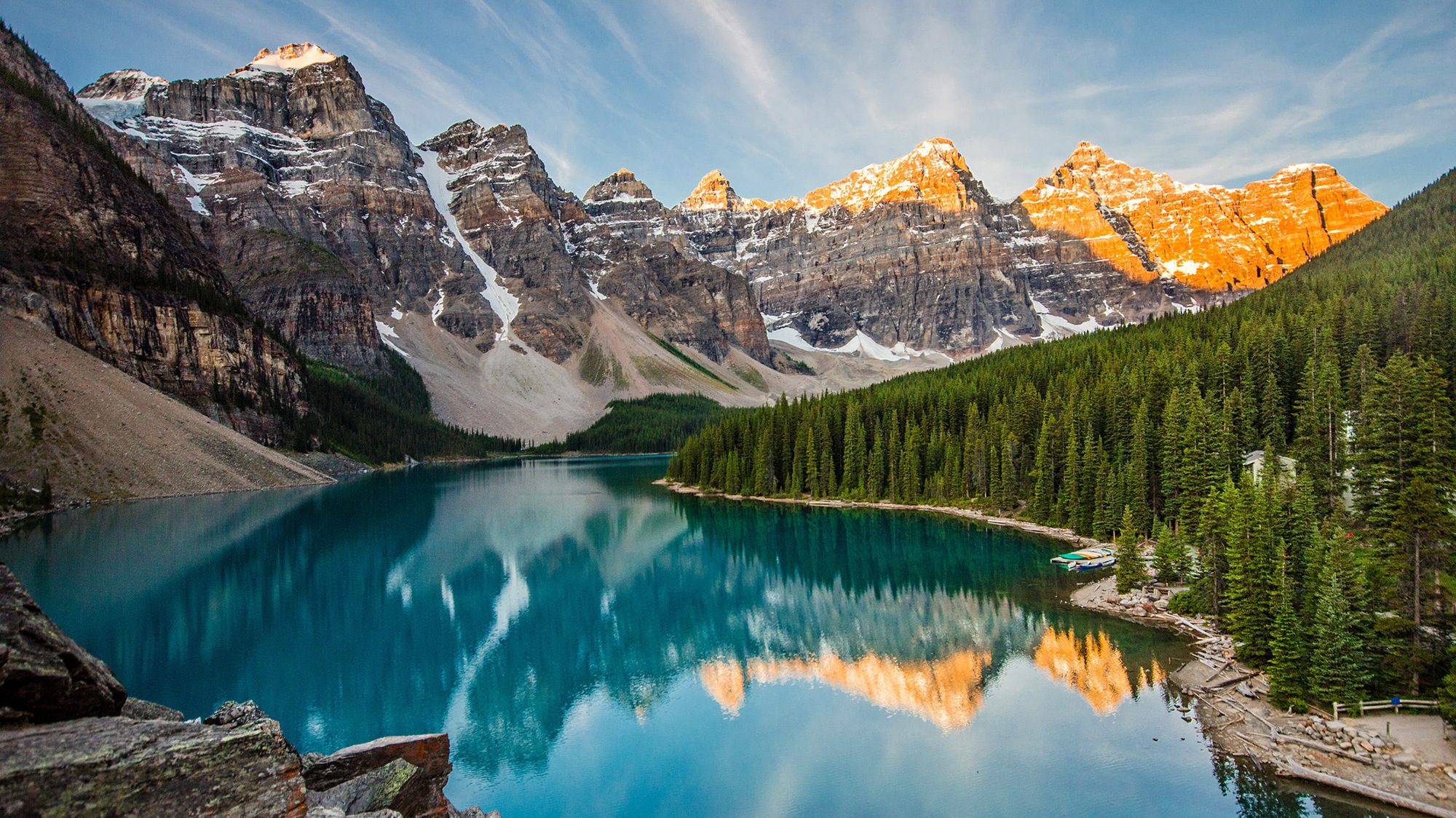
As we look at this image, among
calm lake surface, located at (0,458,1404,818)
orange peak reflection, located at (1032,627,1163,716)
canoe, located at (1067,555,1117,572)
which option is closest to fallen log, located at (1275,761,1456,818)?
calm lake surface, located at (0,458,1404,818)

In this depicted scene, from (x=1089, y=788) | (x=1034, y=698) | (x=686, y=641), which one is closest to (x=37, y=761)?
(x=1089, y=788)

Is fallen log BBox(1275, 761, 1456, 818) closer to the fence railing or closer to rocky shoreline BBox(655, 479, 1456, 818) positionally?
rocky shoreline BBox(655, 479, 1456, 818)

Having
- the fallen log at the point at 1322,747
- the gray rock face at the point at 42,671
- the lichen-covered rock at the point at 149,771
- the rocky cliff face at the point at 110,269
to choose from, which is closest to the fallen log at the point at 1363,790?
the fallen log at the point at 1322,747

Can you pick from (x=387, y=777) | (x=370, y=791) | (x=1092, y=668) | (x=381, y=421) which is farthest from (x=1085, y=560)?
(x=381, y=421)

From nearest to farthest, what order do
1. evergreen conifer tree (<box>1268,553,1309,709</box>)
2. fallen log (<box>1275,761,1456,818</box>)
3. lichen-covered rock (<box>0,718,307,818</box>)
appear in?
1. lichen-covered rock (<box>0,718,307,818</box>)
2. fallen log (<box>1275,761,1456,818</box>)
3. evergreen conifer tree (<box>1268,553,1309,709</box>)

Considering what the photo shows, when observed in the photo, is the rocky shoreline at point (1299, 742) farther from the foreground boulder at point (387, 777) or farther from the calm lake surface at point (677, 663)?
the foreground boulder at point (387, 777)

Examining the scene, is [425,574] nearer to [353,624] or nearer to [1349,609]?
[353,624]

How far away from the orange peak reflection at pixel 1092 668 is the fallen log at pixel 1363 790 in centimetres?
477

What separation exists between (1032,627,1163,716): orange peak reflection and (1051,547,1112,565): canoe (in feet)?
41.5

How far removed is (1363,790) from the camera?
15391 millimetres

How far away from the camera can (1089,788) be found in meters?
17.0

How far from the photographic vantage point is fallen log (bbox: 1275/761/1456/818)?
1455cm

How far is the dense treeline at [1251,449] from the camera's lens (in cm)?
1977

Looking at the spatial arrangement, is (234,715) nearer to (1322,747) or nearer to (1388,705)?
(1322,747)
